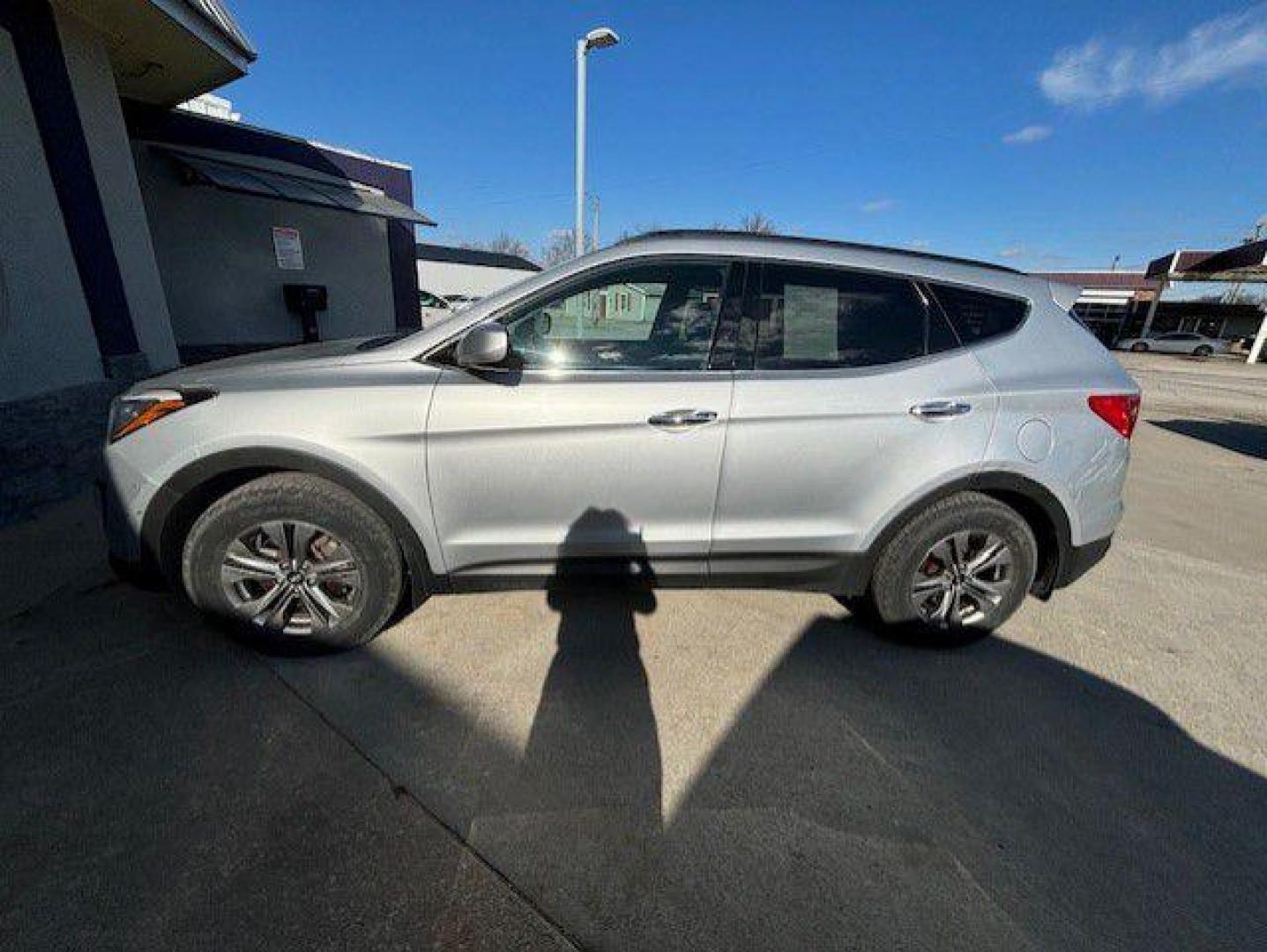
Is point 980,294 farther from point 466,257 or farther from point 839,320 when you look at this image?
point 466,257

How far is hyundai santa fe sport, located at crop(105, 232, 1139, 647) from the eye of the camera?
2273mm

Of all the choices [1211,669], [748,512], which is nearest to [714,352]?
[748,512]

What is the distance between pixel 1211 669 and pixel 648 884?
113 inches

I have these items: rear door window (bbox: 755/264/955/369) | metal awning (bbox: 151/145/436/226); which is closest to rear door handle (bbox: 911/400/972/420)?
rear door window (bbox: 755/264/955/369)

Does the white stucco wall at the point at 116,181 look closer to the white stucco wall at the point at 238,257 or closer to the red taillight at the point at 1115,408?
the white stucco wall at the point at 238,257

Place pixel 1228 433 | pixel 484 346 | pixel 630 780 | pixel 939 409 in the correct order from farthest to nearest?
1. pixel 1228 433
2. pixel 939 409
3. pixel 484 346
4. pixel 630 780

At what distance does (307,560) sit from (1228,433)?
1231cm

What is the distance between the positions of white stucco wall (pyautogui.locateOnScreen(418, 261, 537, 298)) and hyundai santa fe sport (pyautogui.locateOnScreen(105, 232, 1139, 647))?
33.1 m

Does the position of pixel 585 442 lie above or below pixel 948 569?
above

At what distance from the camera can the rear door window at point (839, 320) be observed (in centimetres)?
244

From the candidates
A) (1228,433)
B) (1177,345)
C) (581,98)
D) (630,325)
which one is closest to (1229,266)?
(1177,345)

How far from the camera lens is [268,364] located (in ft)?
8.02

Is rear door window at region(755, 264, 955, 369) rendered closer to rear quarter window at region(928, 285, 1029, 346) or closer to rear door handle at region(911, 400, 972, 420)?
rear quarter window at region(928, 285, 1029, 346)

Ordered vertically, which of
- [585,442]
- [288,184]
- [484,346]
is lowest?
[585,442]
